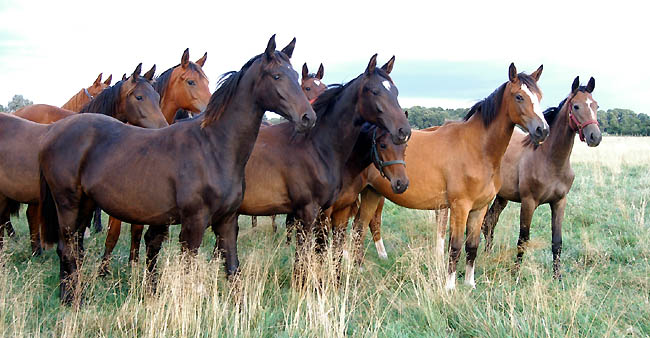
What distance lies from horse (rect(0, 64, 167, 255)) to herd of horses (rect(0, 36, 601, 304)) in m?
0.02

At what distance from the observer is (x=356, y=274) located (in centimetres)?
538

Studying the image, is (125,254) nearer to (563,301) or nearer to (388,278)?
(388,278)

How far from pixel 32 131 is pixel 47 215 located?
118 cm

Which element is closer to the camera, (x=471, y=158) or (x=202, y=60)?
(x=471, y=158)

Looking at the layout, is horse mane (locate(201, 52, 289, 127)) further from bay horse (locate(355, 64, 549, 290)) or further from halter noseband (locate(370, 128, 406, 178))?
bay horse (locate(355, 64, 549, 290))

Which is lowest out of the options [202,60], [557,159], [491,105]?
[557,159]

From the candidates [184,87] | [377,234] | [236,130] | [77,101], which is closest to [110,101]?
[184,87]

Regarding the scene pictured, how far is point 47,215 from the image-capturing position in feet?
16.0

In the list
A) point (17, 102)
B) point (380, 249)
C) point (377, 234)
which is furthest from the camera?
point (17, 102)

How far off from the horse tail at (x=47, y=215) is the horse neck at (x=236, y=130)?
1840 mm

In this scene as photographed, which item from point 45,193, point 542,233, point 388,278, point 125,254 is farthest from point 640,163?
point 45,193

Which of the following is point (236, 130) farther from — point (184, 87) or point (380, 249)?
point (380, 249)

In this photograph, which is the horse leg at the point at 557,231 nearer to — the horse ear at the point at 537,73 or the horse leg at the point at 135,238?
the horse ear at the point at 537,73

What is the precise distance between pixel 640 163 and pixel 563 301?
53.9 ft
